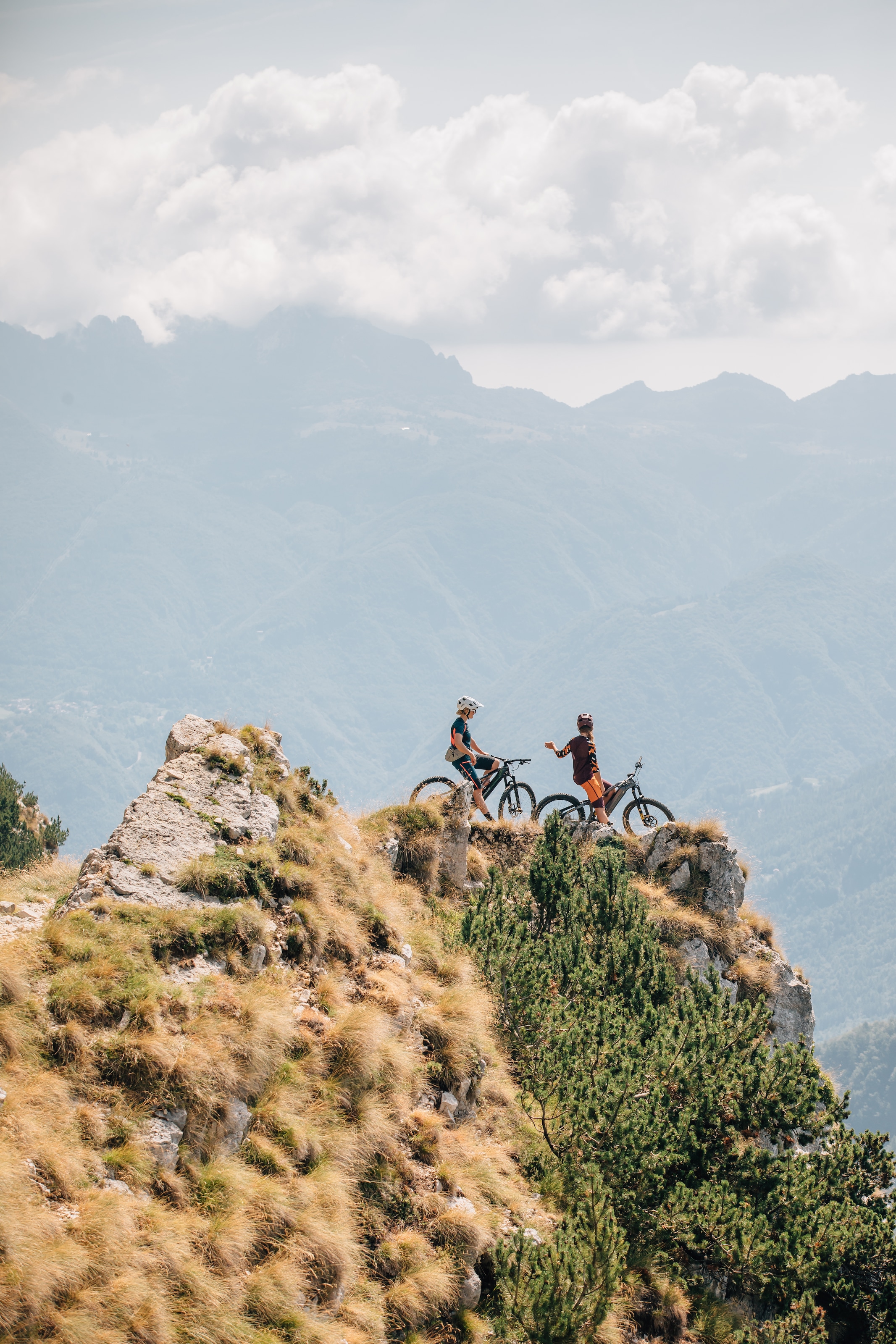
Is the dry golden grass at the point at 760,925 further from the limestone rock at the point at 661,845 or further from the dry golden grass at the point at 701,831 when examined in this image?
the limestone rock at the point at 661,845

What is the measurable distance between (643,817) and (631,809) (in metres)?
0.53

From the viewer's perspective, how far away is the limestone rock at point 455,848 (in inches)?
757

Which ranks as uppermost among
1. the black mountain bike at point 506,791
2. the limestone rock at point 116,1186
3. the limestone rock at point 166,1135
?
the black mountain bike at point 506,791

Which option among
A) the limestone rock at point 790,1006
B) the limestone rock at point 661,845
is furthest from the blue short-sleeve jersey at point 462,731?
the limestone rock at point 790,1006

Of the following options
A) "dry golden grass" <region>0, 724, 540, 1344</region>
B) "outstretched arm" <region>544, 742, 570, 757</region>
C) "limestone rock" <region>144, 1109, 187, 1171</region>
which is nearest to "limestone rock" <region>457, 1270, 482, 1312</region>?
"dry golden grass" <region>0, 724, 540, 1344</region>

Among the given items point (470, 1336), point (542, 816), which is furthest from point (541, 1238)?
point (542, 816)

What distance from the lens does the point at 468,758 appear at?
72.4ft

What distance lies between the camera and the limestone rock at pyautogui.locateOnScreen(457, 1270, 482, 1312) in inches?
393

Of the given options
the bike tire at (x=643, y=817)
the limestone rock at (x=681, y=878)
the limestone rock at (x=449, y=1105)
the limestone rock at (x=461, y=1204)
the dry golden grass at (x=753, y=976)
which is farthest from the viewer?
the bike tire at (x=643, y=817)

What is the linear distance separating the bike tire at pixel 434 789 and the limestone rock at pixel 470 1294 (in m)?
10.9

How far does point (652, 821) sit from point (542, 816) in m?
2.76

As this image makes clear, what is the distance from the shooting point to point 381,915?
14117 millimetres

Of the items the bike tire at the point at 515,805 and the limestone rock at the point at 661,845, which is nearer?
the limestone rock at the point at 661,845

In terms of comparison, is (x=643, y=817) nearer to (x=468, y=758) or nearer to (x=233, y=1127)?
(x=468, y=758)
